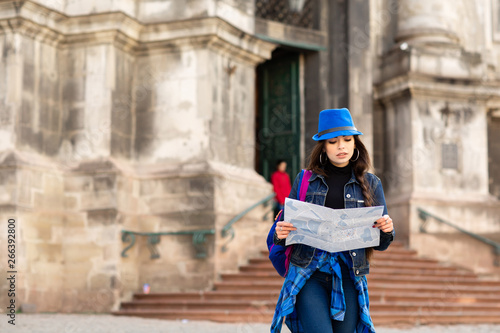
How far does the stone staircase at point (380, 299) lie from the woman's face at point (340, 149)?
6.86m

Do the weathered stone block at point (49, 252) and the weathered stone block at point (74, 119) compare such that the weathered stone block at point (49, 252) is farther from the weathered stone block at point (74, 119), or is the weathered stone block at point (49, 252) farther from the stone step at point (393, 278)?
the stone step at point (393, 278)

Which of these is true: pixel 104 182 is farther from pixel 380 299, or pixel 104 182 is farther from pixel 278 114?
pixel 278 114

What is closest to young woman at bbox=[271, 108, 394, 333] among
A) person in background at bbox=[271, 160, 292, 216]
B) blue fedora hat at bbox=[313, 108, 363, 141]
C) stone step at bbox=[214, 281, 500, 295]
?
blue fedora hat at bbox=[313, 108, 363, 141]

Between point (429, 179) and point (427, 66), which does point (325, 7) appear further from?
point (429, 179)

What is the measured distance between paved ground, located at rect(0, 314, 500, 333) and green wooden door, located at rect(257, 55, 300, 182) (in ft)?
19.9

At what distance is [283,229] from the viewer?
14.1 ft

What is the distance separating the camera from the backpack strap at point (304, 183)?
4.47m

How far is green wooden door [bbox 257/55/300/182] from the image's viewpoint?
16828 mm

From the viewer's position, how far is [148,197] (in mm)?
13430

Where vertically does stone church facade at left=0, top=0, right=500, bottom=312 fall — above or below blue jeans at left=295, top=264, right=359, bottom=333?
above

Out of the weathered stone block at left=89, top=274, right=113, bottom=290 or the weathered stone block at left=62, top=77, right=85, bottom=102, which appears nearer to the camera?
the weathered stone block at left=89, top=274, right=113, bottom=290

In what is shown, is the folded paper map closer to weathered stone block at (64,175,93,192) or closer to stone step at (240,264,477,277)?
stone step at (240,264,477,277)

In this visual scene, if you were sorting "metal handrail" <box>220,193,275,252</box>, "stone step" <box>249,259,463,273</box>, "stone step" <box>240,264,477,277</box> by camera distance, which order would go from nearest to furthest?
"metal handrail" <box>220,193,275,252</box>
"stone step" <box>240,264,477,277</box>
"stone step" <box>249,259,463,273</box>

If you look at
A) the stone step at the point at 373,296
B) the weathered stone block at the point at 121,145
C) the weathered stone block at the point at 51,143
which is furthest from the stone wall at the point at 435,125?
the weathered stone block at the point at 51,143
